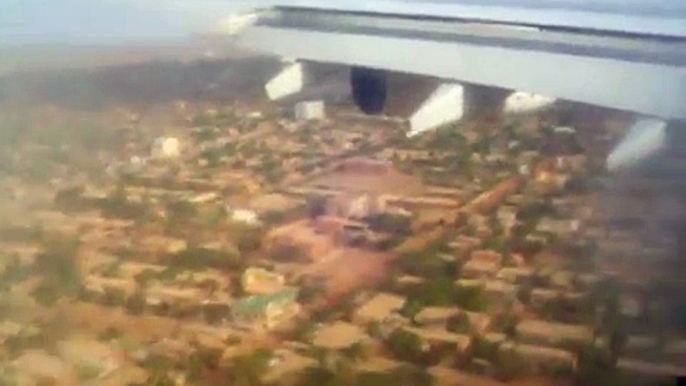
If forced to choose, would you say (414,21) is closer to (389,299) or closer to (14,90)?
(389,299)

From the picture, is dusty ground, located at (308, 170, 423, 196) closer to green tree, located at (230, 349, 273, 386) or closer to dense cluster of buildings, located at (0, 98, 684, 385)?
dense cluster of buildings, located at (0, 98, 684, 385)

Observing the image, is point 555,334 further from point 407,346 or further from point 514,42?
point 514,42

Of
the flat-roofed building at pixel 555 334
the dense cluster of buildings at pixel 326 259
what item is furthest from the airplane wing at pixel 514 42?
the flat-roofed building at pixel 555 334

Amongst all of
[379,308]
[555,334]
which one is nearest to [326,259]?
[379,308]

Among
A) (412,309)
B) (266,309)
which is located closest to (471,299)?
(412,309)

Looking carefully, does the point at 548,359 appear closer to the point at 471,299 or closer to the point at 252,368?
the point at 471,299

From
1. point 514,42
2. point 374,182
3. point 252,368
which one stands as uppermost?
point 514,42

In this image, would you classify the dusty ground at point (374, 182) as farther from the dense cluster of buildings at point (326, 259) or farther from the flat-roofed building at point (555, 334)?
the flat-roofed building at point (555, 334)

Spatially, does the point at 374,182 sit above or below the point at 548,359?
above
